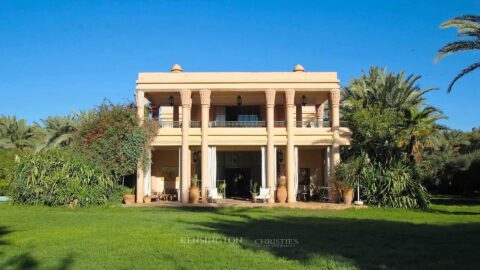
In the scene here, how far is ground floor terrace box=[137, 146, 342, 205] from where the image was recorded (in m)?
23.3

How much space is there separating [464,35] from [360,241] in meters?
11.3

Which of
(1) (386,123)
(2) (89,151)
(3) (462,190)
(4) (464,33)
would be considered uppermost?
(4) (464,33)

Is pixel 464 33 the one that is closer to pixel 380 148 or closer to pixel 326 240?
pixel 380 148

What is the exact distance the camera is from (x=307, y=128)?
23672 millimetres

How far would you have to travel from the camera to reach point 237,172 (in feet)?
91.2

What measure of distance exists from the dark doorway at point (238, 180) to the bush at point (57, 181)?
874 cm

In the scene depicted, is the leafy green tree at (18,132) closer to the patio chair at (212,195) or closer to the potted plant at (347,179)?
the patio chair at (212,195)

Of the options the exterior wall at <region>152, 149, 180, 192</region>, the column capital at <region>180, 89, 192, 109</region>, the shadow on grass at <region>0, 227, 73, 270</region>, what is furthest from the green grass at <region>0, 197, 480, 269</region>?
the exterior wall at <region>152, 149, 180, 192</region>

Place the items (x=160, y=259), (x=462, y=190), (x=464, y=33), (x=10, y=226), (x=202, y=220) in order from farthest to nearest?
1. (x=462, y=190)
2. (x=464, y=33)
3. (x=202, y=220)
4. (x=10, y=226)
5. (x=160, y=259)

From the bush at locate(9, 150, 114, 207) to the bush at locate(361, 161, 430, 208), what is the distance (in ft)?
41.2

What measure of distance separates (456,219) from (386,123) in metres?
6.80

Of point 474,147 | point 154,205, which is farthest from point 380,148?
point 474,147

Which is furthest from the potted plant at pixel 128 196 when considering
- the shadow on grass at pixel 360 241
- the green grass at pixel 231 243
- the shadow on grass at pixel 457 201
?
the shadow on grass at pixel 457 201

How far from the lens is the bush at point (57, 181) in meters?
20.2
